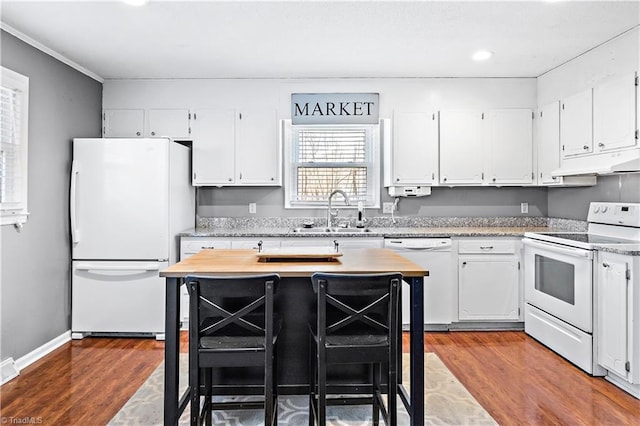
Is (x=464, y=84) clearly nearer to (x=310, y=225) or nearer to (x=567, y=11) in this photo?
(x=567, y=11)

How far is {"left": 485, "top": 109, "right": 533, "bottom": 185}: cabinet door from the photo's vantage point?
14.5 feet

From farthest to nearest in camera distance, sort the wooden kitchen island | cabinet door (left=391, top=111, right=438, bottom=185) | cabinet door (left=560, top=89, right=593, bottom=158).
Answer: cabinet door (left=391, top=111, right=438, bottom=185), cabinet door (left=560, top=89, right=593, bottom=158), the wooden kitchen island

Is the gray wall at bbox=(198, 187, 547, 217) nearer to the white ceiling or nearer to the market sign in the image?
the market sign

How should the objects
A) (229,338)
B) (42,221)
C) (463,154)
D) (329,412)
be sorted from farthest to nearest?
(463,154), (42,221), (329,412), (229,338)

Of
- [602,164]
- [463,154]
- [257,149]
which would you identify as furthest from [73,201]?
[602,164]

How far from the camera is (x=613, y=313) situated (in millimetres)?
2836

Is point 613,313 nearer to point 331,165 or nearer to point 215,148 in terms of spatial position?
point 331,165

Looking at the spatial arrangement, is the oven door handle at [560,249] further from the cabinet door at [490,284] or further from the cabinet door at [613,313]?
the cabinet door at [490,284]

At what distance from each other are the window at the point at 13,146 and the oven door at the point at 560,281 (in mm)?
4029

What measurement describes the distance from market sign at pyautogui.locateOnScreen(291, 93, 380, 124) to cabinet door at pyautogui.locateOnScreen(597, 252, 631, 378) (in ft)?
8.15

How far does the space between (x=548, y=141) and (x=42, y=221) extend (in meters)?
4.51

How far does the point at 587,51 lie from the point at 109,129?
450 centimetres

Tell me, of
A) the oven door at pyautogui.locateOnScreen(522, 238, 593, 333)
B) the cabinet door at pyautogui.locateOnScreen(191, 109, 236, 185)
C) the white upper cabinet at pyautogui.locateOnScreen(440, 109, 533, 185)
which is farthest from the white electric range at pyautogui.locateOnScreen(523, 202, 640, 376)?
the cabinet door at pyautogui.locateOnScreen(191, 109, 236, 185)

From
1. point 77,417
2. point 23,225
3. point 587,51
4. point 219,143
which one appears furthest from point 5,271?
point 587,51
